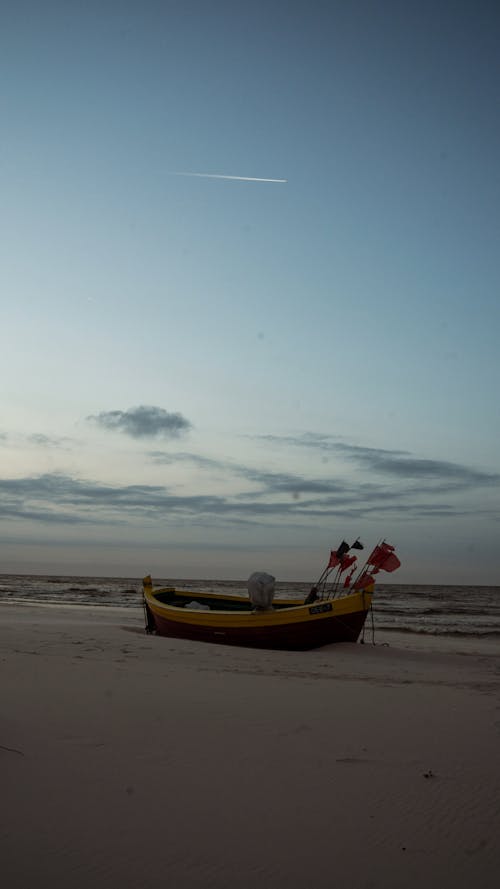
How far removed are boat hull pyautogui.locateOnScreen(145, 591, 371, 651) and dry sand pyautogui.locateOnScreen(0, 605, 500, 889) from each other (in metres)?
A: 6.18

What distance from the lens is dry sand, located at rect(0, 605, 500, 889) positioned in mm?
3158

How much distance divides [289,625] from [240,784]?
9.78 meters

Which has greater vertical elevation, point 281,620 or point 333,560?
point 333,560

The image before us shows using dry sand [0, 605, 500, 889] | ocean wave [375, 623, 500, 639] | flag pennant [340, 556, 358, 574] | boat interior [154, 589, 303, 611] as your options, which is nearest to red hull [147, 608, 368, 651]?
flag pennant [340, 556, 358, 574]

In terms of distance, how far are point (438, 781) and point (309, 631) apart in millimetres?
9584

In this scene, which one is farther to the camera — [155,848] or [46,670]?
[46,670]

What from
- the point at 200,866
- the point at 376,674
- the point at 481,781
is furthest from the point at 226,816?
the point at 376,674

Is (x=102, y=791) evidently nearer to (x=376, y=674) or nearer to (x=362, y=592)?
(x=376, y=674)

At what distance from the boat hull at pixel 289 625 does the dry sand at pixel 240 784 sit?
243 inches

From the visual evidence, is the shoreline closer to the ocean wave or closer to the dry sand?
the ocean wave

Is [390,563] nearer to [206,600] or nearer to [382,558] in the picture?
[382,558]

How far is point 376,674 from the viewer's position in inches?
380

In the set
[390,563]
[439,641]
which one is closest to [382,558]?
[390,563]

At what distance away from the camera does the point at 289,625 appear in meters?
13.7
